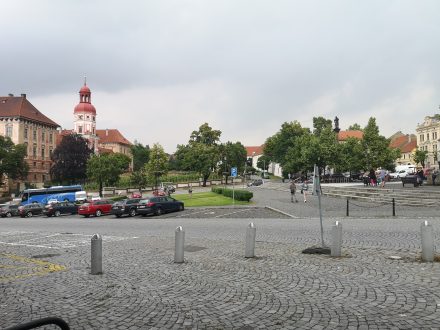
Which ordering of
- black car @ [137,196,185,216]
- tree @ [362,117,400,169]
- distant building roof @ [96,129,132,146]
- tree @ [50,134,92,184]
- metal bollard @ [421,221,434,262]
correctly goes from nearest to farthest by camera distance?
metal bollard @ [421,221,434,262] → black car @ [137,196,185,216] → tree @ [362,117,400,169] → tree @ [50,134,92,184] → distant building roof @ [96,129,132,146]

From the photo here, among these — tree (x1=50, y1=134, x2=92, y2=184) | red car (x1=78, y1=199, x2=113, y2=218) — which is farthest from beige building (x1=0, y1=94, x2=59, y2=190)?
red car (x1=78, y1=199, x2=113, y2=218)

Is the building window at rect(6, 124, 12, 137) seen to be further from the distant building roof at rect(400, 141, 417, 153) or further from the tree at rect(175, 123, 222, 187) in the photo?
the distant building roof at rect(400, 141, 417, 153)

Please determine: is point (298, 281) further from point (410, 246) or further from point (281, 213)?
point (281, 213)

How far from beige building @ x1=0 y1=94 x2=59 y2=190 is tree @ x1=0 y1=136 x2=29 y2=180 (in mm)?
6938

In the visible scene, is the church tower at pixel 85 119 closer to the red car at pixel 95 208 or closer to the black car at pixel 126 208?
the red car at pixel 95 208

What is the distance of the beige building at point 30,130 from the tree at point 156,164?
3218cm

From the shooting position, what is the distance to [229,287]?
25.4 ft

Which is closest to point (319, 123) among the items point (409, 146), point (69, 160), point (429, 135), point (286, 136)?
point (286, 136)

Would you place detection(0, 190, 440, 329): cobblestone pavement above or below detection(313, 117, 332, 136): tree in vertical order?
below

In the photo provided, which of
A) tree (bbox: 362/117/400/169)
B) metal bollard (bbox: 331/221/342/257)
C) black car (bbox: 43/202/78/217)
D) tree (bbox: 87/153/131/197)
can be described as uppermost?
tree (bbox: 362/117/400/169)

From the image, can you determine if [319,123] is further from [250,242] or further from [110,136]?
[250,242]

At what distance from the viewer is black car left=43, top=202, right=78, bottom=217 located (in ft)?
131

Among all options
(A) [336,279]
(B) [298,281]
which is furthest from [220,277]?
(A) [336,279]

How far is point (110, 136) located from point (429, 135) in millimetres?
103368
